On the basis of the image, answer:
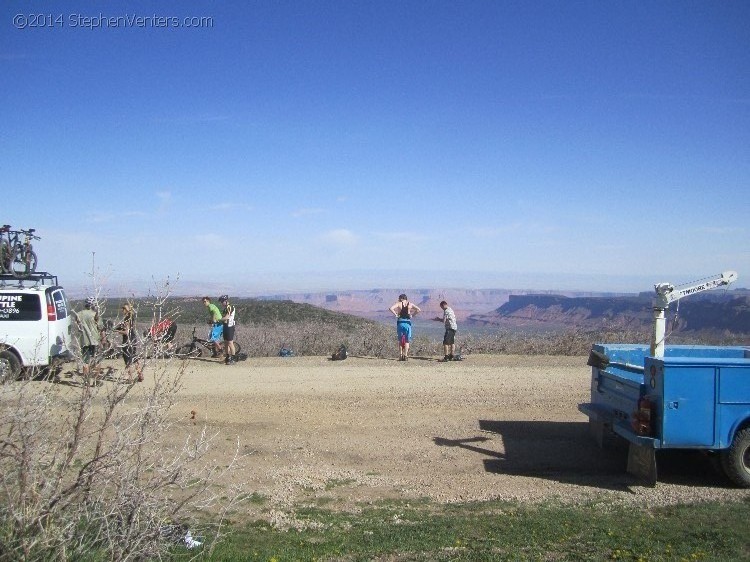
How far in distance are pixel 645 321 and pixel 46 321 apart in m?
17.1

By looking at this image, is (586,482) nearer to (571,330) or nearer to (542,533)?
(542,533)

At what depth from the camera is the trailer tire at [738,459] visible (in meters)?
7.47

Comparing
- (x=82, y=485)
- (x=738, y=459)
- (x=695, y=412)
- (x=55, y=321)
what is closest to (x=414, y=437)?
(x=695, y=412)

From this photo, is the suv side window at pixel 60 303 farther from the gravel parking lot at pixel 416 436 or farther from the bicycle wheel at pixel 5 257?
the gravel parking lot at pixel 416 436

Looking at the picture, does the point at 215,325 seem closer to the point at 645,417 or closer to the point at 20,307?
the point at 20,307

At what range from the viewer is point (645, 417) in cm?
746

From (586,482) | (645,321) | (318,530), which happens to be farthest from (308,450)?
(645,321)

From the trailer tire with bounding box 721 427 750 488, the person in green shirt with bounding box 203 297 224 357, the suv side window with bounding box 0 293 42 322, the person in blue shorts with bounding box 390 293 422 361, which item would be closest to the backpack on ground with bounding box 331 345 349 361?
the person in blue shorts with bounding box 390 293 422 361

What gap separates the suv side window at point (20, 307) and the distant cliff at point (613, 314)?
45.5 feet

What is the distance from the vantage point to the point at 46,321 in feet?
43.3

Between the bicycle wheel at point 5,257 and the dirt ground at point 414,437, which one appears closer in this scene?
the dirt ground at point 414,437

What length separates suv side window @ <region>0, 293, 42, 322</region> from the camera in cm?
1308

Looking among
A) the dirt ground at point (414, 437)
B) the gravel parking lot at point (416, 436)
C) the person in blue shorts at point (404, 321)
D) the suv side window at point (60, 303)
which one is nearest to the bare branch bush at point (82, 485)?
the dirt ground at point (414, 437)

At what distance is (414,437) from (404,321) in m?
6.52
